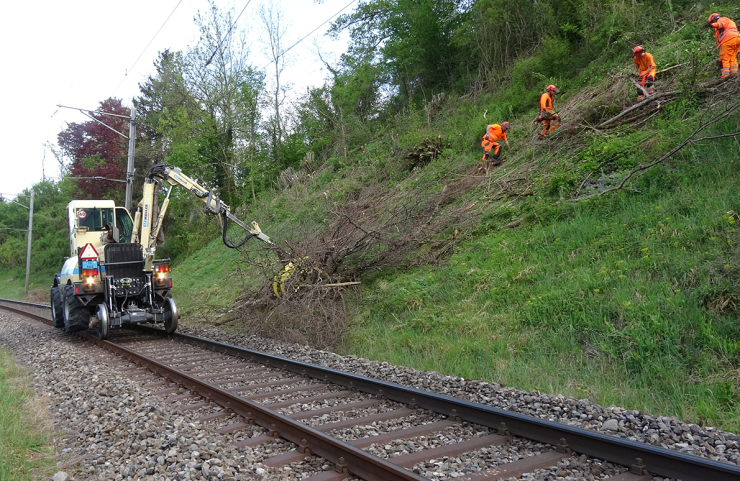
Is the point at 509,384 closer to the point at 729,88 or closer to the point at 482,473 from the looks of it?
the point at 482,473

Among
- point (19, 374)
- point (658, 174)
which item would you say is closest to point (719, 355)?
point (658, 174)

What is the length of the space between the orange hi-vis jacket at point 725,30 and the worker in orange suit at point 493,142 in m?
5.79

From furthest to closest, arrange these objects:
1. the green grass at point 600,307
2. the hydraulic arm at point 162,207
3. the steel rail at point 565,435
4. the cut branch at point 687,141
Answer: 1. the hydraulic arm at point 162,207
2. the cut branch at point 687,141
3. the green grass at point 600,307
4. the steel rail at point 565,435

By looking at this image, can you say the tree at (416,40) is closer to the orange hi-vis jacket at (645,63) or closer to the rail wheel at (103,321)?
the orange hi-vis jacket at (645,63)

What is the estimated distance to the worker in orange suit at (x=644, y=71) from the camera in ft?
40.0

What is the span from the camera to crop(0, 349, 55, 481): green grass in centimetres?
455

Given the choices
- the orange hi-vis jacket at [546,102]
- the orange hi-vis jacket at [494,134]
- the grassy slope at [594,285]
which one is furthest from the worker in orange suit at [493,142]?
the orange hi-vis jacket at [546,102]

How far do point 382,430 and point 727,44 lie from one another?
34.9 ft

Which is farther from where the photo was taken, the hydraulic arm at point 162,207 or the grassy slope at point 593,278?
the hydraulic arm at point 162,207

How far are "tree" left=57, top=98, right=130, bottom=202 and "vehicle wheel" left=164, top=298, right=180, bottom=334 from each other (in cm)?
2661

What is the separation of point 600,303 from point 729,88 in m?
5.51

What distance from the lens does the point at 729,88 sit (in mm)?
9609

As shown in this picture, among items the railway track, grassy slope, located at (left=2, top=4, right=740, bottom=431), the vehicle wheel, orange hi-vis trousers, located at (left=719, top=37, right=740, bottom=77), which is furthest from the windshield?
orange hi-vis trousers, located at (left=719, top=37, right=740, bottom=77)

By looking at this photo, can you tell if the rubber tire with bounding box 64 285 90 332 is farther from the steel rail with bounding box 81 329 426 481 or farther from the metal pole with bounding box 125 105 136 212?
the metal pole with bounding box 125 105 136 212
